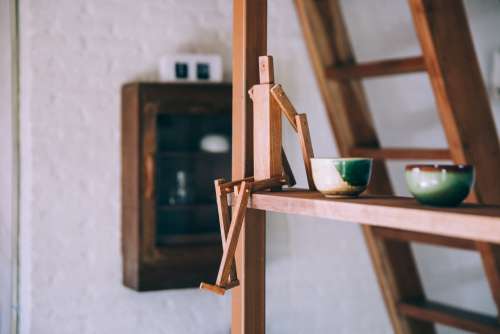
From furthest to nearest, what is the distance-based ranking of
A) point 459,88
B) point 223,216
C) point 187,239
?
point 187,239 → point 459,88 → point 223,216

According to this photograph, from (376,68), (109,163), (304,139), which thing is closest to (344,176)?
(304,139)

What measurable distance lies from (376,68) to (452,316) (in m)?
0.99

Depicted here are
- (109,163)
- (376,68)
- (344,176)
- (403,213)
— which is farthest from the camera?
(109,163)

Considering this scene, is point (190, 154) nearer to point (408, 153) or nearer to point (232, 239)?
point (408, 153)

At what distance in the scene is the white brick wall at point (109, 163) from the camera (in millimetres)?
2613

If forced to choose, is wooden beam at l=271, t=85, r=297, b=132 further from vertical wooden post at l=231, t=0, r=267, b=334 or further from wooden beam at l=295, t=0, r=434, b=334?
wooden beam at l=295, t=0, r=434, b=334

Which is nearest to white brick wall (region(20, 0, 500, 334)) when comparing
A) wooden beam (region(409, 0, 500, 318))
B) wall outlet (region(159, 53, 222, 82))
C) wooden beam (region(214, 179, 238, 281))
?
wall outlet (region(159, 53, 222, 82))

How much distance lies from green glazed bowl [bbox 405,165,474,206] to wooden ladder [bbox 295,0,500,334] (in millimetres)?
1056

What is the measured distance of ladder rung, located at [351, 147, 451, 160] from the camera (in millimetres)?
2196

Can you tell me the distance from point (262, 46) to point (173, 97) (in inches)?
49.0

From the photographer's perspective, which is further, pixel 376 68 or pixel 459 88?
pixel 376 68

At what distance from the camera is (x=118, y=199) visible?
2691mm

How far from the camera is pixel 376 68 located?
2.26 m

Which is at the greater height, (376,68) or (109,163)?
(376,68)
